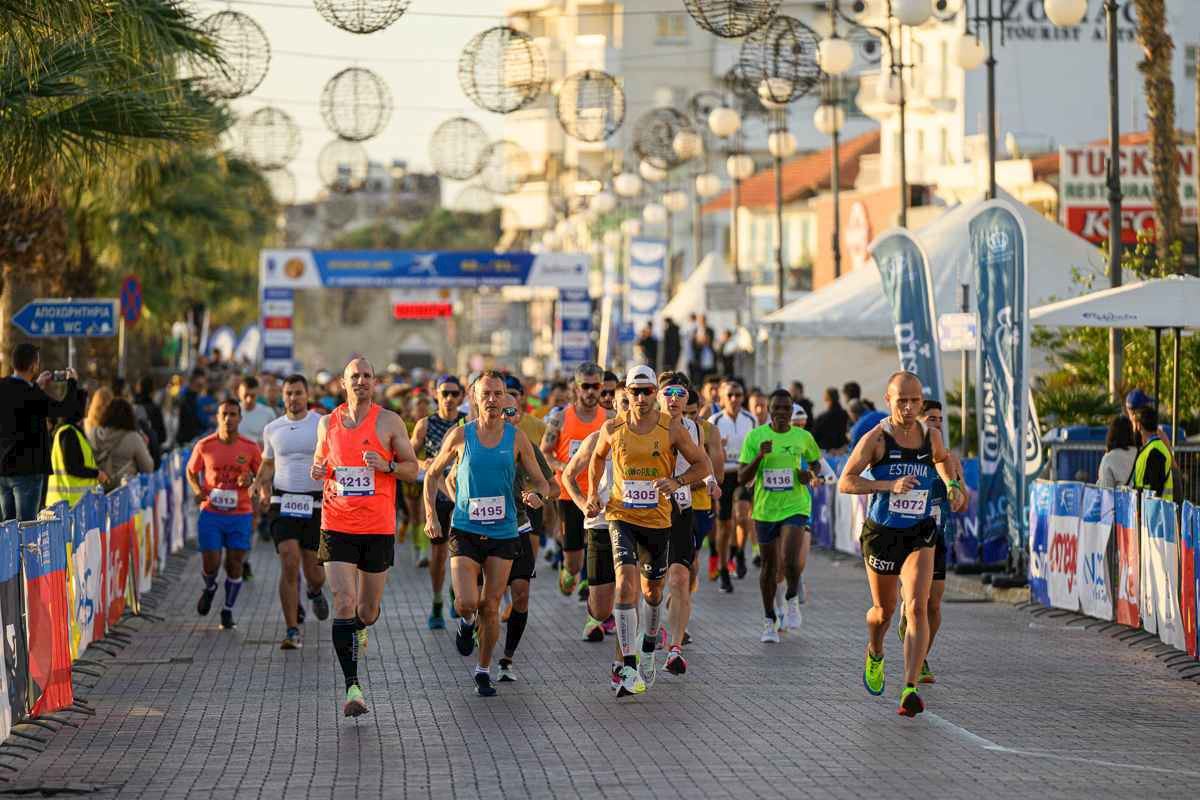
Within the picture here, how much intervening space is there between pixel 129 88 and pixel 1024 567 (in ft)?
29.4

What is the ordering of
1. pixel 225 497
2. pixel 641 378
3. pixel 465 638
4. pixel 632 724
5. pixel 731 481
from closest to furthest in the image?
pixel 632 724 → pixel 641 378 → pixel 465 638 → pixel 225 497 → pixel 731 481

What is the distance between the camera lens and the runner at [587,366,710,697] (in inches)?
518

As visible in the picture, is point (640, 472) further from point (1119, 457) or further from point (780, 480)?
point (1119, 457)

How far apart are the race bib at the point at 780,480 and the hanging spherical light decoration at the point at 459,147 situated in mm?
21758

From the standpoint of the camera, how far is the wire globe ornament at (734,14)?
19422 millimetres

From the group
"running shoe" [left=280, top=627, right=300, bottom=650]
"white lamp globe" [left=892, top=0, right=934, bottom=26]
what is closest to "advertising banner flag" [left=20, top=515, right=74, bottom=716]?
"running shoe" [left=280, top=627, right=300, bottom=650]

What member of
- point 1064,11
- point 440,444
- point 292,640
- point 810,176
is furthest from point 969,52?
point 810,176

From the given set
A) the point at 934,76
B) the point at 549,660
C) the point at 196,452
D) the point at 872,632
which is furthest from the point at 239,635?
the point at 934,76

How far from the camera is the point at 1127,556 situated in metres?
16.5

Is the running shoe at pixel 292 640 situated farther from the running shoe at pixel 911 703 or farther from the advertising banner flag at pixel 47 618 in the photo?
the running shoe at pixel 911 703

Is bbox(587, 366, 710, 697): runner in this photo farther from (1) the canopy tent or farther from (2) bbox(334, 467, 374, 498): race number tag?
(1) the canopy tent

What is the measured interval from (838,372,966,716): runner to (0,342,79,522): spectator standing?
7.91 metres

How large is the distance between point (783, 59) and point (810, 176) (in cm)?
4946

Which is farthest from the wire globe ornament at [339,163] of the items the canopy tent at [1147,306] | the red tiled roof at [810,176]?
the red tiled roof at [810,176]
